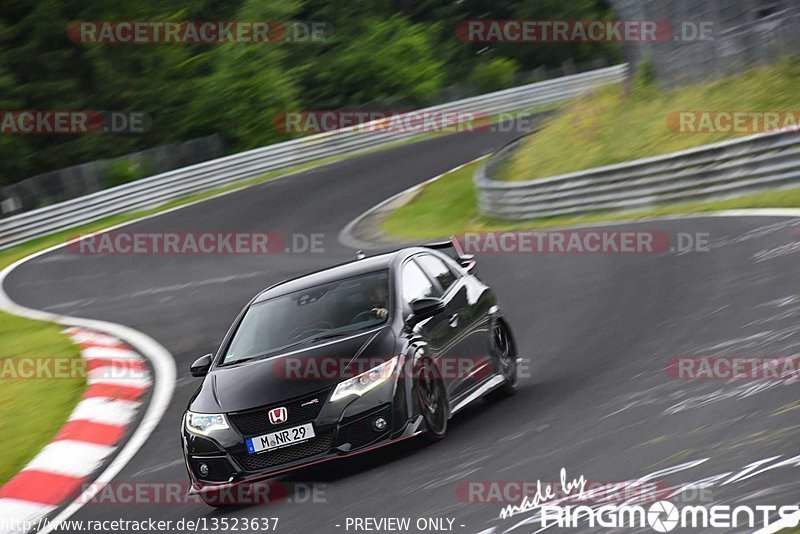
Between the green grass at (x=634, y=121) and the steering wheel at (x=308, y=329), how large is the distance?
44.2 feet

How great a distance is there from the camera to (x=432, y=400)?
8617 mm

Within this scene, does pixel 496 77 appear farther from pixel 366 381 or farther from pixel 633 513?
pixel 633 513

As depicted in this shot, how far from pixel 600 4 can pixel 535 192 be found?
50.9 meters

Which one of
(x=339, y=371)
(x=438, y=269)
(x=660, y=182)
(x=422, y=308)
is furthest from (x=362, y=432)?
(x=660, y=182)

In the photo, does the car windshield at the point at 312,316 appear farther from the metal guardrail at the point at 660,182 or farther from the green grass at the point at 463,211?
the metal guardrail at the point at 660,182

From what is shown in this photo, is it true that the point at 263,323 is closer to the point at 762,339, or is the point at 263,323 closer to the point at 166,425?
the point at 166,425

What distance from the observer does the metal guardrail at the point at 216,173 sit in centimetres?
3109

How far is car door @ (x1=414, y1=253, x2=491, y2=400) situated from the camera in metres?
9.16

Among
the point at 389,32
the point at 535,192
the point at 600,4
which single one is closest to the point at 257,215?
the point at 535,192

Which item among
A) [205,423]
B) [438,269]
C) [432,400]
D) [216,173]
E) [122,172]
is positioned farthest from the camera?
[122,172]

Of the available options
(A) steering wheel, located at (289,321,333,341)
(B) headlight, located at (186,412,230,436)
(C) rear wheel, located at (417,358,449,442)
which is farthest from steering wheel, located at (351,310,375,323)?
(B) headlight, located at (186,412,230,436)

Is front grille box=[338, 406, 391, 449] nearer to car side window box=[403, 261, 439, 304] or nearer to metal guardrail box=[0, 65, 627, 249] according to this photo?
car side window box=[403, 261, 439, 304]

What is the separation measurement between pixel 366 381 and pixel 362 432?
12.6 inches

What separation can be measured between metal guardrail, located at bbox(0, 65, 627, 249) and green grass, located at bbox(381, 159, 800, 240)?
171 inches
